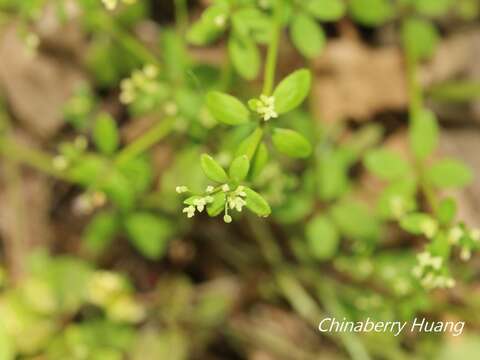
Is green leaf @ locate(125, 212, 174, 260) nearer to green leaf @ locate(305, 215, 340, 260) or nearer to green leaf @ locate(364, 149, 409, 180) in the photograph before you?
green leaf @ locate(305, 215, 340, 260)

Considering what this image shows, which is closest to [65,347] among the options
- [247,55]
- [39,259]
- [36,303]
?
[36,303]

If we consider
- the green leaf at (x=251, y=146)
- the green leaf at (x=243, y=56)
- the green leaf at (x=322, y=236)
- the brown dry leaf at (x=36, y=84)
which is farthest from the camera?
the brown dry leaf at (x=36, y=84)

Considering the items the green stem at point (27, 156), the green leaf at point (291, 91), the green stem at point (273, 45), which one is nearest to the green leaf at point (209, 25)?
the green stem at point (273, 45)

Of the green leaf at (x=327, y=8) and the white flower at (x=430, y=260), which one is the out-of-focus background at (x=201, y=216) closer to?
the green leaf at (x=327, y=8)

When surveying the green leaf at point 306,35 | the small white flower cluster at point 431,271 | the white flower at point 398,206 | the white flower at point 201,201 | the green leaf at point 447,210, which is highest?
the green leaf at point 306,35

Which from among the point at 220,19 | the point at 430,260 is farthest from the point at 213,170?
the point at 430,260

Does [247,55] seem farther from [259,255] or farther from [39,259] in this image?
[39,259]

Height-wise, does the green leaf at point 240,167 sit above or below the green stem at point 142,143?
below
